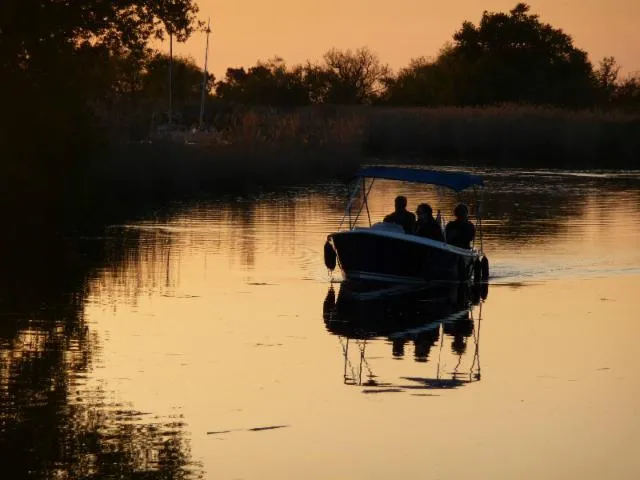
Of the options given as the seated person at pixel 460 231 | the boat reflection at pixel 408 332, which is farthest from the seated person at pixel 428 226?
the boat reflection at pixel 408 332

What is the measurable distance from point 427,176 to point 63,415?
50.2 ft

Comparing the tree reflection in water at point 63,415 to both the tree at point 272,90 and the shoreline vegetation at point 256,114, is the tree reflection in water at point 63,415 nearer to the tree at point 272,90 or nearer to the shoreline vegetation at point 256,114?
the shoreline vegetation at point 256,114

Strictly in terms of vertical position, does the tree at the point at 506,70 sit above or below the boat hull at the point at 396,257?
above

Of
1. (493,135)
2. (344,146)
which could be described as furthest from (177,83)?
(344,146)

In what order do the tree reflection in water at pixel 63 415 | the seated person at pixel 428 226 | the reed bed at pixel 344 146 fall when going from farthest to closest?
the reed bed at pixel 344 146
the seated person at pixel 428 226
the tree reflection in water at pixel 63 415

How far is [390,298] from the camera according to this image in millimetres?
25594

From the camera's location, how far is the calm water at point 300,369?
14.0 meters

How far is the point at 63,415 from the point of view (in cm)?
1536

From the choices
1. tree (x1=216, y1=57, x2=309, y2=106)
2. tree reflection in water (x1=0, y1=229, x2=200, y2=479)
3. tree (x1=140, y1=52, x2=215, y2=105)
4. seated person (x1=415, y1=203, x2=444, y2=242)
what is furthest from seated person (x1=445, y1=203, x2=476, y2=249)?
tree (x1=216, y1=57, x2=309, y2=106)

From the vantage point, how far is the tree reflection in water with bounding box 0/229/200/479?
1355cm

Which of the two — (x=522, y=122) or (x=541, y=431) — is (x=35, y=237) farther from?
(x=522, y=122)

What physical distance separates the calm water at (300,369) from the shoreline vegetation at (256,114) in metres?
9.14

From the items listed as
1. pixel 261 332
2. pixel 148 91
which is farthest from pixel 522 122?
pixel 261 332

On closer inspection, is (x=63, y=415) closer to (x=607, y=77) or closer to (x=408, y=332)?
(x=408, y=332)
